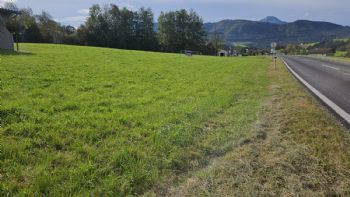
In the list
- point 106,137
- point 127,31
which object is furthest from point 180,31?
point 106,137

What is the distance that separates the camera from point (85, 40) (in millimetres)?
80688

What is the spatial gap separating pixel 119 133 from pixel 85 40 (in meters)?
81.0

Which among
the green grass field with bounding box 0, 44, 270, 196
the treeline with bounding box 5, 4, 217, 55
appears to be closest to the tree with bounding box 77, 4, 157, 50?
the treeline with bounding box 5, 4, 217, 55

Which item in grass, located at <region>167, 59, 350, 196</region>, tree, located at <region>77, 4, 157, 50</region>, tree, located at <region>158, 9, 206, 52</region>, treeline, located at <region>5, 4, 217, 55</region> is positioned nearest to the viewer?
grass, located at <region>167, 59, 350, 196</region>

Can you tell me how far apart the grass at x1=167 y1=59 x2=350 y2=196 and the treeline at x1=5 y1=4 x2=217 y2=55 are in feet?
246

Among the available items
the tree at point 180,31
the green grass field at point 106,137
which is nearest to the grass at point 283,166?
the green grass field at point 106,137

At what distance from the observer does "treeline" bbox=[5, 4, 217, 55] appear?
7712 centimetres

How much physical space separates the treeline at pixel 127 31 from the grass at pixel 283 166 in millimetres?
74875

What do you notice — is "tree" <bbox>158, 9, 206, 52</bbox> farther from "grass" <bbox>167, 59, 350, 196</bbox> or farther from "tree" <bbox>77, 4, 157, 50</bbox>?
"grass" <bbox>167, 59, 350, 196</bbox>

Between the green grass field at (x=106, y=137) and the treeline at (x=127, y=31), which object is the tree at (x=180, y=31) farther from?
the green grass field at (x=106, y=137)

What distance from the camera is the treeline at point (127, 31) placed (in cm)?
7712

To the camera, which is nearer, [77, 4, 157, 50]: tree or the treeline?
the treeline

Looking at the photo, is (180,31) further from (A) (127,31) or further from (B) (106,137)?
(B) (106,137)

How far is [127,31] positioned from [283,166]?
8629cm
